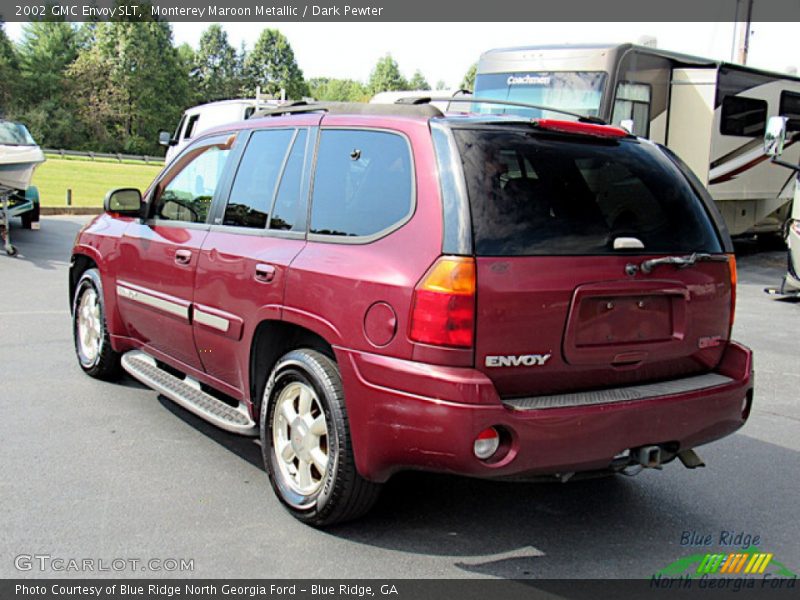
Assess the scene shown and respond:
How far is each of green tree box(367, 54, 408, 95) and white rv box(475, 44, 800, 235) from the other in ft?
306

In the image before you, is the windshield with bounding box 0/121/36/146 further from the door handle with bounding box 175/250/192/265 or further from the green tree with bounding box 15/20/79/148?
the green tree with bounding box 15/20/79/148

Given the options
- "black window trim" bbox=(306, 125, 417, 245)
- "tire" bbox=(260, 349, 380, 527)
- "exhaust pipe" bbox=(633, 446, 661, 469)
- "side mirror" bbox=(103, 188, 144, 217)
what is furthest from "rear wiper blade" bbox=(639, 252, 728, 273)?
"side mirror" bbox=(103, 188, 144, 217)

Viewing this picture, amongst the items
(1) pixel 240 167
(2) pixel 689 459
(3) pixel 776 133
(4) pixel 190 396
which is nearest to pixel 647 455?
(2) pixel 689 459

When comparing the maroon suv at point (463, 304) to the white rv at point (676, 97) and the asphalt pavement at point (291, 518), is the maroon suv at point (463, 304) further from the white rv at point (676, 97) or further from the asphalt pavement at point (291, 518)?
the white rv at point (676, 97)

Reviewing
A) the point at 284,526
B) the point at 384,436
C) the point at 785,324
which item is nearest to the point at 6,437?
the point at 284,526

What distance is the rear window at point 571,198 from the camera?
342 centimetres

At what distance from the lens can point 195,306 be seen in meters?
4.73

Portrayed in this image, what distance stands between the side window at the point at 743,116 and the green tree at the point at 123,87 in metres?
75.2

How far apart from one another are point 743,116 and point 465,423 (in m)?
13.8

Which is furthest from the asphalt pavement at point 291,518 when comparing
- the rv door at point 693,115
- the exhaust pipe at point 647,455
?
the rv door at point 693,115

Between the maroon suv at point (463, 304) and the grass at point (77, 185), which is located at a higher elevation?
the maroon suv at point (463, 304)

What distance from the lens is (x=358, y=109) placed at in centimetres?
414

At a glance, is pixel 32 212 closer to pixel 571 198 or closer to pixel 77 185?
pixel 571 198

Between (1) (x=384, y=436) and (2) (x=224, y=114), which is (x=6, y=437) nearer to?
(1) (x=384, y=436)
